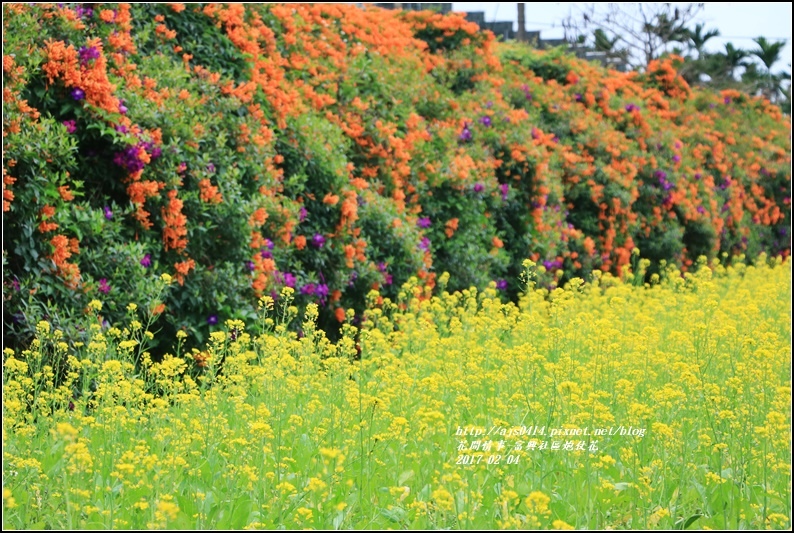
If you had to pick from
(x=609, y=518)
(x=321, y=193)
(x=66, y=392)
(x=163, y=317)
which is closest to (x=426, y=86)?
(x=321, y=193)

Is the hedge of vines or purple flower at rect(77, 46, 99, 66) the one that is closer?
the hedge of vines

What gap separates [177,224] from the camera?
5852mm

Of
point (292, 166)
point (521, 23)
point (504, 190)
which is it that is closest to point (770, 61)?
point (521, 23)

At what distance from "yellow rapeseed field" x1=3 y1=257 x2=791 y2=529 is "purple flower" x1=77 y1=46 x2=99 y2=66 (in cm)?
164

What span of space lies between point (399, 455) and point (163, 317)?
2.38 meters

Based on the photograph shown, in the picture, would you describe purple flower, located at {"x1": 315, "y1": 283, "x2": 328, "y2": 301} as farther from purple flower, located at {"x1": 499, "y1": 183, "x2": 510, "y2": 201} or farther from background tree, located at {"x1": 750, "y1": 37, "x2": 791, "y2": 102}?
background tree, located at {"x1": 750, "y1": 37, "x2": 791, "y2": 102}

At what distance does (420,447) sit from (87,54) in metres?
3.29

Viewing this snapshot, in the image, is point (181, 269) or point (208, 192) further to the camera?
point (208, 192)

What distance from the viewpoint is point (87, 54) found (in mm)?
5688

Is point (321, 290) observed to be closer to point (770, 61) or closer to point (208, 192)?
point (208, 192)

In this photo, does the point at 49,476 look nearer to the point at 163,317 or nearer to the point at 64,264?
the point at 64,264

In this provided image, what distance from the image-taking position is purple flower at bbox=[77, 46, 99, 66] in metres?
5.69

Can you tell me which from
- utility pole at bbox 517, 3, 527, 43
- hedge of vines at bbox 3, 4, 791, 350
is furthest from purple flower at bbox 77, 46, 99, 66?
utility pole at bbox 517, 3, 527, 43

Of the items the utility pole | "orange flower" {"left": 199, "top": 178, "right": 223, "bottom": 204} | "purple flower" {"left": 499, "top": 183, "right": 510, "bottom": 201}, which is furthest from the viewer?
the utility pole
